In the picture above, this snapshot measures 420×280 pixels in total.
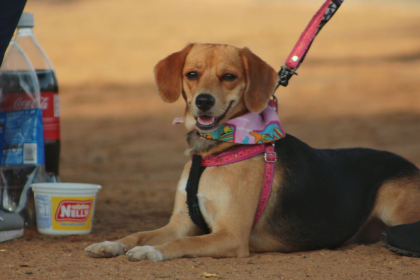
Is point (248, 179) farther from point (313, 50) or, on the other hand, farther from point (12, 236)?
point (313, 50)

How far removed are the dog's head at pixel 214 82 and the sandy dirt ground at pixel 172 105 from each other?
3.51ft

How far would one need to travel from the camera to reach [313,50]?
894 inches

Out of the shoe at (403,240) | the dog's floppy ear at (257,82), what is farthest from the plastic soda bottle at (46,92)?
the shoe at (403,240)

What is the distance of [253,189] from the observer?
4.36 m

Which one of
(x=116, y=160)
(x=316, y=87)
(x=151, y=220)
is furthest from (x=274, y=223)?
(x=316, y=87)

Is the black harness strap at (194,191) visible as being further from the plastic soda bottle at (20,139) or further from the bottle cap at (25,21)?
the bottle cap at (25,21)

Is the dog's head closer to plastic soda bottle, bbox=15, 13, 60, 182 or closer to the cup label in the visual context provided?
the cup label

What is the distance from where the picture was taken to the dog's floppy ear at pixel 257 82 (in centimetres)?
446

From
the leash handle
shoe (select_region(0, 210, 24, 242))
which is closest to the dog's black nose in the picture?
the leash handle

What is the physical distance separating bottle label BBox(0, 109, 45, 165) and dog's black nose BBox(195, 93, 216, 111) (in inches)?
63.2

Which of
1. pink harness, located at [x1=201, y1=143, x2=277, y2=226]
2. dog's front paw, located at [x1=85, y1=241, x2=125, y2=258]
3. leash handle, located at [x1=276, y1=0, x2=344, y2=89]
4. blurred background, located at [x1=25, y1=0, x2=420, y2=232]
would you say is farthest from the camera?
blurred background, located at [x1=25, y1=0, x2=420, y2=232]

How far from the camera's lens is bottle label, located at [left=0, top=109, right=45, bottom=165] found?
515cm

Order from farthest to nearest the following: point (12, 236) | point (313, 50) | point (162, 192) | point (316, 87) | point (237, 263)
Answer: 1. point (313, 50)
2. point (316, 87)
3. point (162, 192)
4. point (12, 236)
5. point (237, 263)

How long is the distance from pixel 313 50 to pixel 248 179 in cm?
1905
